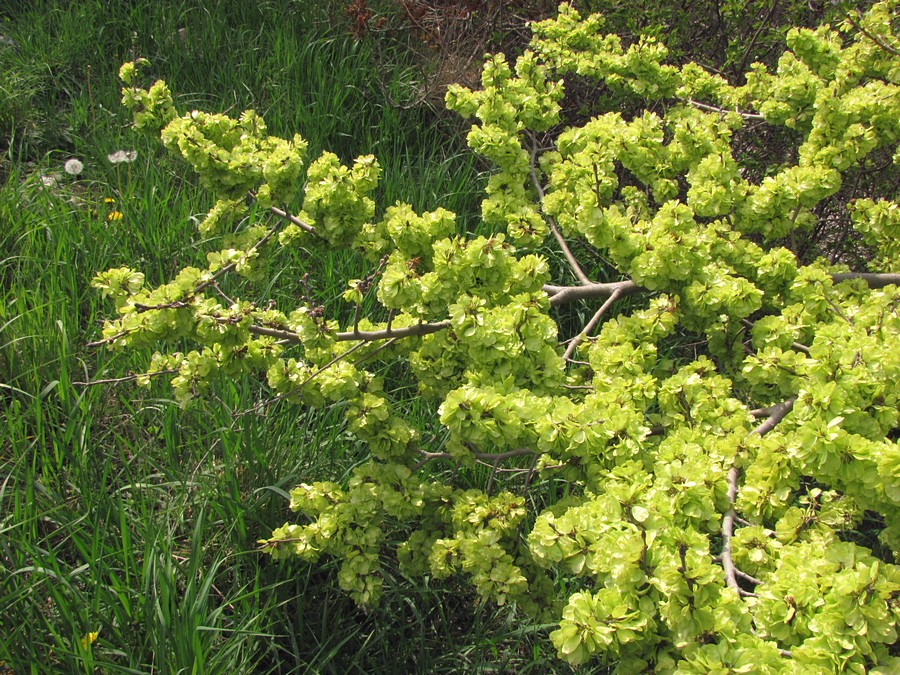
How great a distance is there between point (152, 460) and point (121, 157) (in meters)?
1.72

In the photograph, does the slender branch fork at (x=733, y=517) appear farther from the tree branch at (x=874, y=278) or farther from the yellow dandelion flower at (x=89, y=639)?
the yellow dandelion flower at (x=89, y=639)

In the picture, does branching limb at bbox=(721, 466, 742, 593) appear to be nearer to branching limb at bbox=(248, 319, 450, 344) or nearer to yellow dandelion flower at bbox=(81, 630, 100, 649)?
branching limb at bbox=(248, 319, 450, 344)

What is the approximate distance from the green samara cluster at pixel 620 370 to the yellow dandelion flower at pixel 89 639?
441 millimetres

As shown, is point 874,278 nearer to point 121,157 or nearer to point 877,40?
point 877,40

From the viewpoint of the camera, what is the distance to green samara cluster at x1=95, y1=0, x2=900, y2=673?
4.28 ft

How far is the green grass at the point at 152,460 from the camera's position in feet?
5.97

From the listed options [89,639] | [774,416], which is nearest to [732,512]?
[774,416]

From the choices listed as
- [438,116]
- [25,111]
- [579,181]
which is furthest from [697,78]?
[25,111]

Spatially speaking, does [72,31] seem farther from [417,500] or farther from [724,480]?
[724,480]

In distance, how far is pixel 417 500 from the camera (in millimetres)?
1958

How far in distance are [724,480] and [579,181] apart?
1036 millimetres

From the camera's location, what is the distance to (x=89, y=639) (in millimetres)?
1719

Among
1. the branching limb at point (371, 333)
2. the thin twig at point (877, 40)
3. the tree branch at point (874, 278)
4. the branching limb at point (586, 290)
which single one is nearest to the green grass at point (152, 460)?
the branching limb at point (371, 333)

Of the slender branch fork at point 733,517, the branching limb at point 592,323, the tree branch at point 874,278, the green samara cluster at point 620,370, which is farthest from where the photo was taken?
the tree branch at point 874,278
